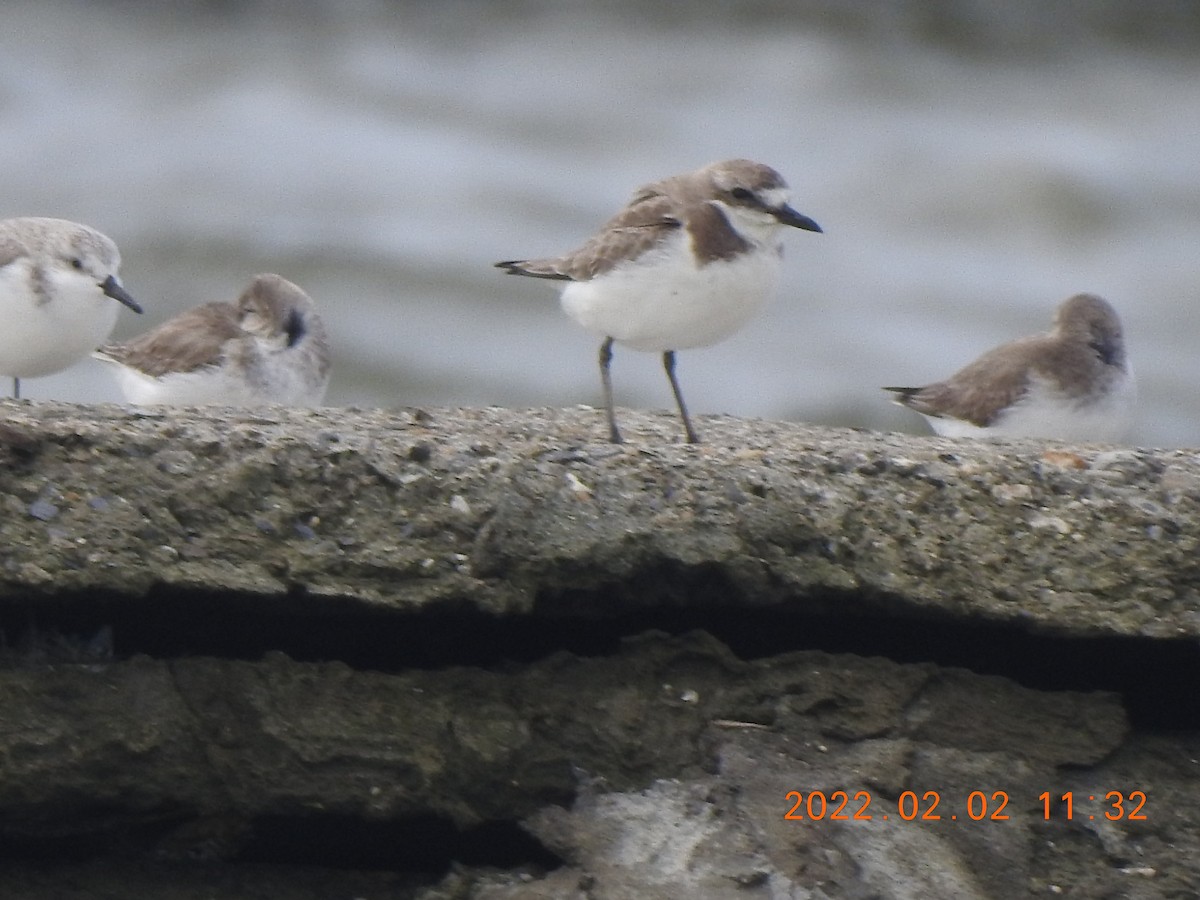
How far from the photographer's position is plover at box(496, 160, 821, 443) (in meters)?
6.29

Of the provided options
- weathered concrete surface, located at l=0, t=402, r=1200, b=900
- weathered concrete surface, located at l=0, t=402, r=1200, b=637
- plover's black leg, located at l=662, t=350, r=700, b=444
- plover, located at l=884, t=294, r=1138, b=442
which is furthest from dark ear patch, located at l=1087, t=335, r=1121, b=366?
weathered concrete surface, located at l=0, t=402, r=1200, b=900

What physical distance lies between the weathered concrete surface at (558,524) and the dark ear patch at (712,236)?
1.31m

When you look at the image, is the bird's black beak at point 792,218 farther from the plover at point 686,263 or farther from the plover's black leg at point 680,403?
the plover's black leg at point 680,403

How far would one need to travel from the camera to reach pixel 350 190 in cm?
1988

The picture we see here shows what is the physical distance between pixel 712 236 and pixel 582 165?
14247 mm

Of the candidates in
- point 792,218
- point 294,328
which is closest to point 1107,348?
point 792,218

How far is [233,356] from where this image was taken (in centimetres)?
799

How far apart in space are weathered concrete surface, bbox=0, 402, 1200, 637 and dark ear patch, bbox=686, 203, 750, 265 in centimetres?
131

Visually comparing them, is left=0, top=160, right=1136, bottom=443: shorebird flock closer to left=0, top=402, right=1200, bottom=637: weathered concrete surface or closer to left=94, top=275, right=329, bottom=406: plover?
left=94, top=275, right=329, bottom=406: plover

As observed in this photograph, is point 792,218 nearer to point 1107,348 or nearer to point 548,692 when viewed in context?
point 548,692

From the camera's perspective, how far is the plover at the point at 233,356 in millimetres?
7926

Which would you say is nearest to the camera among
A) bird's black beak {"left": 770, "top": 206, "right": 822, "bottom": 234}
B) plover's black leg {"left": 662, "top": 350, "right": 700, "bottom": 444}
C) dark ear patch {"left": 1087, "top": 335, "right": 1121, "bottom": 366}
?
plover's black leg {"left": 662, "top": 350, "right": 700, "bottom": 444}

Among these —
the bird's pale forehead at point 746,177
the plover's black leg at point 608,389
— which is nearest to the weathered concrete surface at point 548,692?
the plover's black leg at point 608,389

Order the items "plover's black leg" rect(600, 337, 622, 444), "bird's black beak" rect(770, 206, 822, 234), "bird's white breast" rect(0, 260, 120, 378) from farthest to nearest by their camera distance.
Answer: "bird's white breast" rect(0, 260, 120, 378), "bird's black beak" rect(770, 206, 822, 234), "plover's black leg" rect(600, 337, 622, 444)
